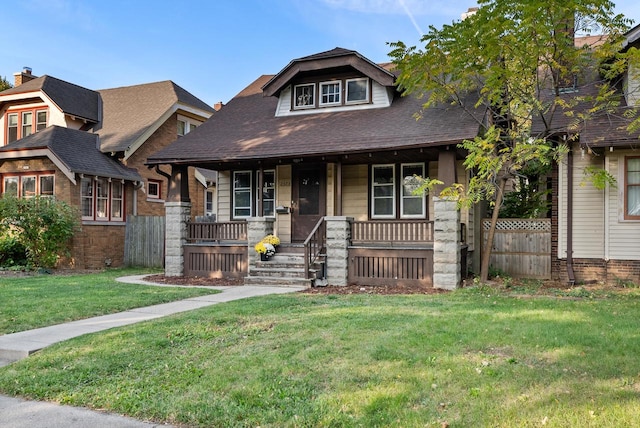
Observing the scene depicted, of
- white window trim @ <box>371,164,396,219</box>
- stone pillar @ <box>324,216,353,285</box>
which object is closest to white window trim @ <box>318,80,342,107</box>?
white window trim @ <box>371,164,396,219</box>

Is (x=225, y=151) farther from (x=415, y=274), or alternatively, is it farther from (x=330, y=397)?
(x=330, y=397)

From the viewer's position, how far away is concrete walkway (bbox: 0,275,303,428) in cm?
377

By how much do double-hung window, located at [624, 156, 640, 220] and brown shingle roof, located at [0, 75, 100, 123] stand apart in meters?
19.5

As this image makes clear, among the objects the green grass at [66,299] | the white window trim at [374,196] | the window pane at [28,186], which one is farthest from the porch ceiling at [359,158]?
the window pane at [28,186]

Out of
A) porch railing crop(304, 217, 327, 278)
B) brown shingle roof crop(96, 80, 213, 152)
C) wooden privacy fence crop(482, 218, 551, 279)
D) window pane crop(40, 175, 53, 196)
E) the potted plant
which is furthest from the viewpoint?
brown shingle roof crop(96, 80, 213, 152)

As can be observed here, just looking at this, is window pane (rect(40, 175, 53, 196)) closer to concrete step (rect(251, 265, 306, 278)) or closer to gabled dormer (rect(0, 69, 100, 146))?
gabled dormer (rect(0, 69, 100, 146))

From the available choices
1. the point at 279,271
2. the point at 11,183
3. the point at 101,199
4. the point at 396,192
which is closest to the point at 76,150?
the point at 101,199

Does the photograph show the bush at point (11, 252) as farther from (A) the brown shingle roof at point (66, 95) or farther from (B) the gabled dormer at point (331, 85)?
(B) the gabled dormer at point (331, 85)

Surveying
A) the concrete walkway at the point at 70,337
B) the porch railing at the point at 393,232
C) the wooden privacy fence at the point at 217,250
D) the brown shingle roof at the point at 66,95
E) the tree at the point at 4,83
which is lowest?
the concrete walkway at the point at 70,337

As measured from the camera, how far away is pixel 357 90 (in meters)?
14.5

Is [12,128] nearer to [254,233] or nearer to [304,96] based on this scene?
[304,96]

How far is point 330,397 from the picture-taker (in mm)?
3875

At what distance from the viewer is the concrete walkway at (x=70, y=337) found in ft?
12.4

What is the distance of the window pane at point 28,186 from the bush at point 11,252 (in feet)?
7.15
